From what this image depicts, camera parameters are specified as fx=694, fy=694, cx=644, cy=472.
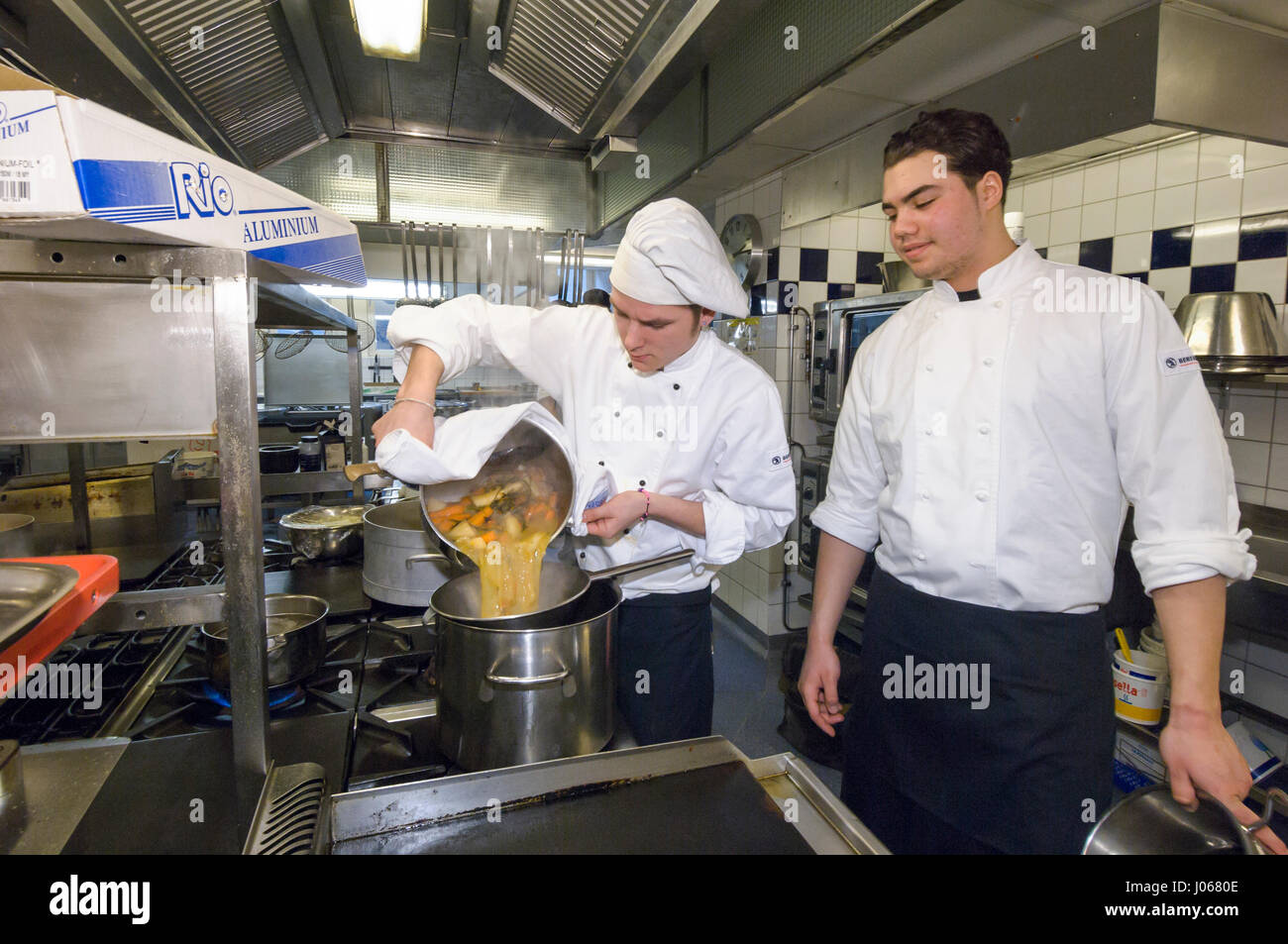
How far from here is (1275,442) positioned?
251 centimetres

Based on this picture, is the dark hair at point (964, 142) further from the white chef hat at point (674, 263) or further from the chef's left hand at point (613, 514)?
the chef's left hand at point (613, 514)

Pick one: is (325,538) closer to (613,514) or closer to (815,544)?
(613,514)

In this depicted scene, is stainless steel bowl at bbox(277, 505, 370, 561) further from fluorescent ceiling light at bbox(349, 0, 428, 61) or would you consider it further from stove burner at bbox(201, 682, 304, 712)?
fluorescent ceiling light at bbox(349, 0, 428, 61)

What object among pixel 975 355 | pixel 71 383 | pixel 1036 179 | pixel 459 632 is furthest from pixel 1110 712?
pixel 1036 179

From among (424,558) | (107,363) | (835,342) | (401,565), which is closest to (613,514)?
(424,558)

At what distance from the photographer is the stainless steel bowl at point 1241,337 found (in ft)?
7.51

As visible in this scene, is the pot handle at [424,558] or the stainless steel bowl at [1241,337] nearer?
the pot handle at [424,558]
